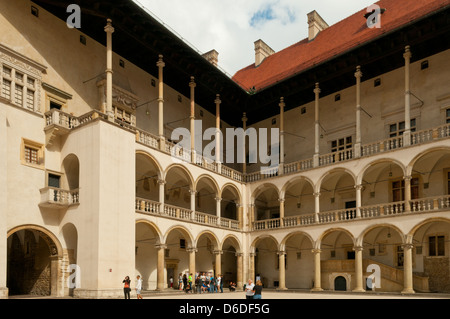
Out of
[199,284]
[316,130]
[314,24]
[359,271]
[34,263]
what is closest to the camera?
[34,263]

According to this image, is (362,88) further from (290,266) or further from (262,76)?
(290,266)

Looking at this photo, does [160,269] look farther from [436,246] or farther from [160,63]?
[436,246]

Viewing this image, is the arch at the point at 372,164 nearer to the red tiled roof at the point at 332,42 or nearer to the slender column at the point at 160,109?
the red tiled roof at the point at 332,42

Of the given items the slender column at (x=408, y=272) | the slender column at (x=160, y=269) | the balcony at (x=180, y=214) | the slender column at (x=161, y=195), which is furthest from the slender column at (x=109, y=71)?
the slender column at (x=408, y=272)

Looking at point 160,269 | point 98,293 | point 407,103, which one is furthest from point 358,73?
point 98,293

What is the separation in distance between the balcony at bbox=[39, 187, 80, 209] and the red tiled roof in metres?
14.2

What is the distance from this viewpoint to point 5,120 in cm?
1684

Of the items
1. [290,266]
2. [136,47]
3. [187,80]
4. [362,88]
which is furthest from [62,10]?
[290,266]

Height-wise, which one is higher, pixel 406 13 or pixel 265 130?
pixel 406 13

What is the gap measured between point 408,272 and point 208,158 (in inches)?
472

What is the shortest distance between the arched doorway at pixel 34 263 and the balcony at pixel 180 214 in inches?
154

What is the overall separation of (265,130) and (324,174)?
6.69 metres

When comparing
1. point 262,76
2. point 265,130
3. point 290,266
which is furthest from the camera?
point 262,76

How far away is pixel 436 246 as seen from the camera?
22594 millimetres
